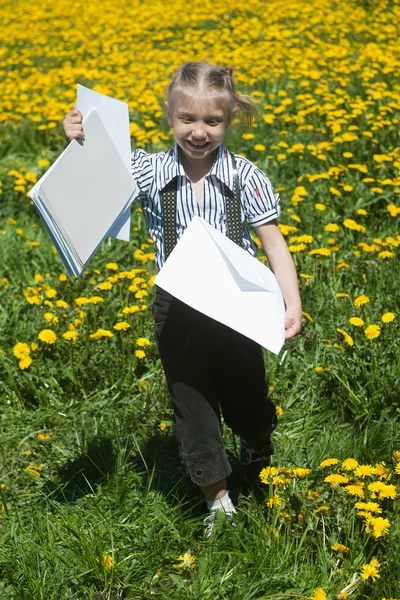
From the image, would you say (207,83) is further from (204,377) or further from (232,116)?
(204,377)

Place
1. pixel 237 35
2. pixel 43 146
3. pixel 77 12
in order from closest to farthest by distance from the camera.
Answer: pixel 43 146, pixel 237 35, pixel 77 12

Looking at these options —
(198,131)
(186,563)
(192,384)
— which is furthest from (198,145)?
(186,563)

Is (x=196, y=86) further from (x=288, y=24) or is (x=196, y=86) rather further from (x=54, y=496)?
(x=288, y=24)

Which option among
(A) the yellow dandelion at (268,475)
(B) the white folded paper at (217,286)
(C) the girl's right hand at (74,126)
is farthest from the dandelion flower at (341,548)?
(C) the girl's right hand at (74,126)

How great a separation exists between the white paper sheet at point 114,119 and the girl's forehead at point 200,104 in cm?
18

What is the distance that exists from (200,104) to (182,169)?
20 cm

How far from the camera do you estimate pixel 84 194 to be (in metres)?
2.09

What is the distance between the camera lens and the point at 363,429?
9.39ft

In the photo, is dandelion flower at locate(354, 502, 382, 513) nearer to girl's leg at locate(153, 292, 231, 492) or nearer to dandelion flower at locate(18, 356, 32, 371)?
girl's leg at locate(153, 292, 231, 492)

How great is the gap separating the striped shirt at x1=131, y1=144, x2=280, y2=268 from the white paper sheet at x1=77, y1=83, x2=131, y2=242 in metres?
0.08

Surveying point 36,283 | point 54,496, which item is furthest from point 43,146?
point 54,496

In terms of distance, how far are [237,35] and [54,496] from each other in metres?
6.85

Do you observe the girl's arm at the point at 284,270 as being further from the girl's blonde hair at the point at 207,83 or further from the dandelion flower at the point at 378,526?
the dandelion flower at the point at 378,526

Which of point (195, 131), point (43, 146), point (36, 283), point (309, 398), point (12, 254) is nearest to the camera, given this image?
point (195, 131)
